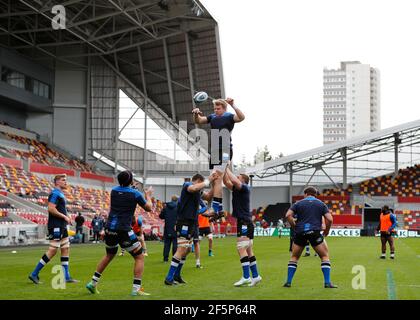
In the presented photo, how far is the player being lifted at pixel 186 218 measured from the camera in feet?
40.4

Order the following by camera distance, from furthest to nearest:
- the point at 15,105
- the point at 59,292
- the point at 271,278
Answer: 1. the point at 15,105
2. the point at 271,278
3. the point at 59,292

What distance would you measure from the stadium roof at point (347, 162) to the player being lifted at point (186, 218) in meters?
51.5

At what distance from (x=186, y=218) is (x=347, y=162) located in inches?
2319

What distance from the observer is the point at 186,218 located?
1271 centimetres

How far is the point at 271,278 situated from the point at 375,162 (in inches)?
2262

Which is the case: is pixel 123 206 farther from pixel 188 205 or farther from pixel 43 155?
pixel 43 155

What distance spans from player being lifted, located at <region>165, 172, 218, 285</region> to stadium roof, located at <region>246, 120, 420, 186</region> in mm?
51543

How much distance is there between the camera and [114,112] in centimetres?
6600

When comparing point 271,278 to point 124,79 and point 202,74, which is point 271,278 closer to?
point 202,74

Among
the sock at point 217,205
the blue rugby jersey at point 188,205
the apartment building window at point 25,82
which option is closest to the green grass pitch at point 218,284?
the blue rugby jersey at point 188,205

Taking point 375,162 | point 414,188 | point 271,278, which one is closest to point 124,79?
point 375,162

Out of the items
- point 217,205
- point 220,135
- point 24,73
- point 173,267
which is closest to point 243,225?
point 217,205

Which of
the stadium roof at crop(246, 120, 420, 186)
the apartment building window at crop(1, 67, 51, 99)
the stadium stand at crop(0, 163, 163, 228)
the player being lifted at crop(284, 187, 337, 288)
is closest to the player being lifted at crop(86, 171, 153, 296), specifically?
the player being lifted at crop(284, 187, 337, 288)

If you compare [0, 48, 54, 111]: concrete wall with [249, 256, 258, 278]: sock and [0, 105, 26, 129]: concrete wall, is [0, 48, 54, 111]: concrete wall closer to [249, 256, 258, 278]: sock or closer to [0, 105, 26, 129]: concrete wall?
[0, 105, 26, 129]: concrete wall
